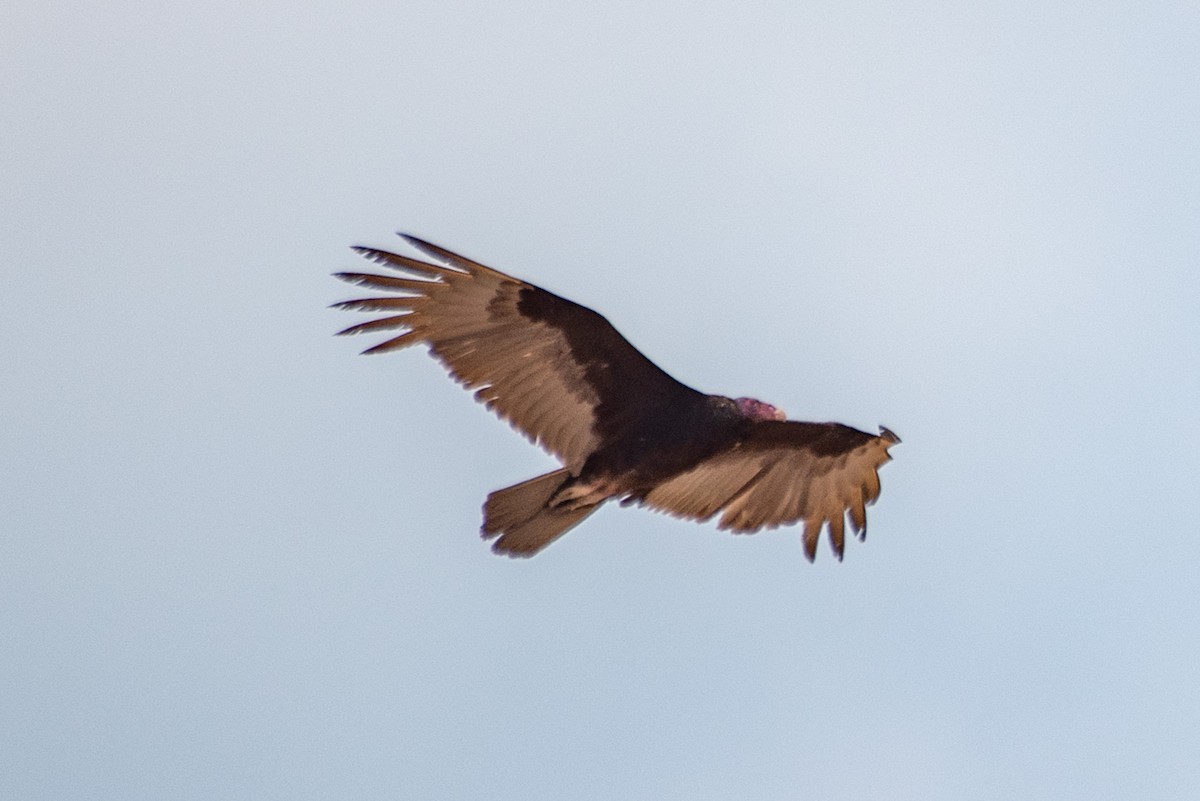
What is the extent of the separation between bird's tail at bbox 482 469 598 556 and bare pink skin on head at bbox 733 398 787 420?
3.62ft

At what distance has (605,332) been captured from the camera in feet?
35.0

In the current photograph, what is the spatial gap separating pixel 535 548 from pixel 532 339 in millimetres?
1221

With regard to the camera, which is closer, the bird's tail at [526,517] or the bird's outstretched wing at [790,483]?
the bird's tail at [526,517]

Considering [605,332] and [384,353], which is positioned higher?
[605,332]

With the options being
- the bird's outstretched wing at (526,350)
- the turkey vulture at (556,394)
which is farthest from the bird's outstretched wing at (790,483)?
the bird's outstretched wing at (526,350)

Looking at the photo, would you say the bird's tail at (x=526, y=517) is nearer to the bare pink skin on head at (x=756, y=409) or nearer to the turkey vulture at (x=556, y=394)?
the turkey vulture at (x=556, y=394)

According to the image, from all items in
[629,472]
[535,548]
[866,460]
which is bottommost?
[535,548]

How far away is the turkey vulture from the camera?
10.6 m

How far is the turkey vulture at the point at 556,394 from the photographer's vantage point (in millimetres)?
10625

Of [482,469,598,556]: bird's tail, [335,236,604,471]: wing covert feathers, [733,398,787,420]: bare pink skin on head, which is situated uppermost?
[733,398,787,420]: bare pink skin on head

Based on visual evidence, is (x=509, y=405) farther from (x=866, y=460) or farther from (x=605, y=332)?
(x=866, y=460)

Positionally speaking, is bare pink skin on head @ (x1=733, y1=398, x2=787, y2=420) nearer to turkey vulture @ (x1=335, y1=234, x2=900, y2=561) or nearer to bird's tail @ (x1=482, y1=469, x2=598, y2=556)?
turkey vulture @ (x1=335, y1=234, x2=900, y2=561)

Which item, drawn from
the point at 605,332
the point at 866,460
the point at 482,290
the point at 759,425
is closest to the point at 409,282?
the point at 482,290

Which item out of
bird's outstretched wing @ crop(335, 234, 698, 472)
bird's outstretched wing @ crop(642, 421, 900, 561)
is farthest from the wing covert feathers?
bird's outstretched wing @ crop(642, 421, 900, 561)
